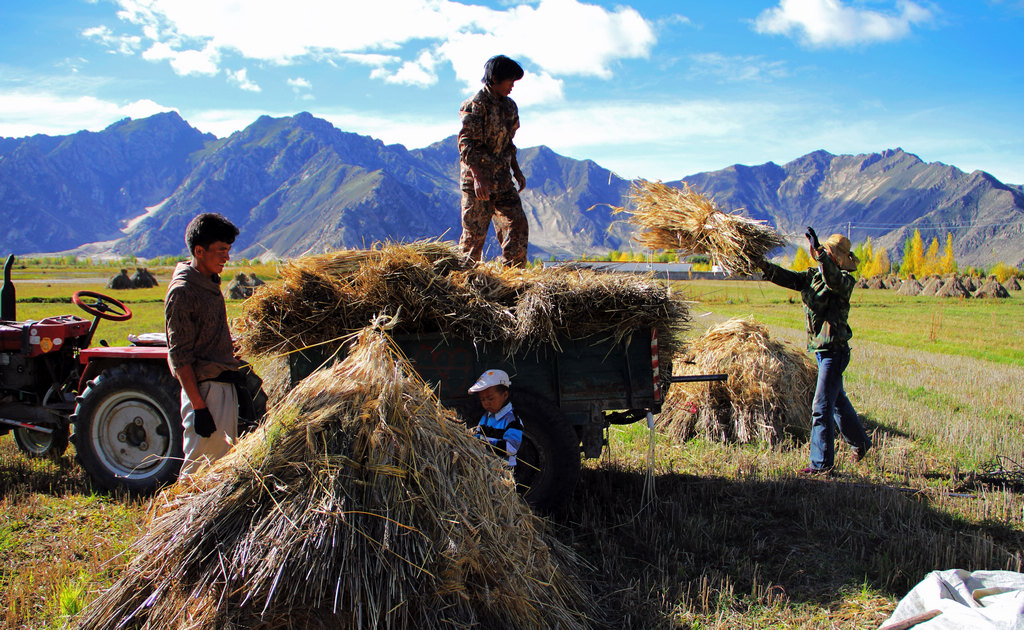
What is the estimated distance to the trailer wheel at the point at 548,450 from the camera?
14.4ft

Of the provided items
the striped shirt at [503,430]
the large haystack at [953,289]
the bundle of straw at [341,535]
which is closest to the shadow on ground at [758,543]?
the striped shirt at [503,430]

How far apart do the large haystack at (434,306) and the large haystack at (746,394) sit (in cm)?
240

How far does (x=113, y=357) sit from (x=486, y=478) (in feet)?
12.7

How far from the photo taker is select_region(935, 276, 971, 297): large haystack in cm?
3822

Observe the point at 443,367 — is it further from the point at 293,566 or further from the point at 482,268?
the point at 293,566

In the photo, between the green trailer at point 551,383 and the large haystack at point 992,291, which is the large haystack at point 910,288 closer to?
the large haystack at point 992,291

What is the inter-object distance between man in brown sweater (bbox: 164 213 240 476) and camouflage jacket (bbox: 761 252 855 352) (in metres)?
4.27

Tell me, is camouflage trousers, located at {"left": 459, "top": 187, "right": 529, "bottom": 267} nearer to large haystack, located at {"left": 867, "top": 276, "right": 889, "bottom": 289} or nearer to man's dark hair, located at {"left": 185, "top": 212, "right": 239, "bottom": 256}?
man's dark hair, located at {"left": 185, "top": 212, "right": 239, "bottom": 256}

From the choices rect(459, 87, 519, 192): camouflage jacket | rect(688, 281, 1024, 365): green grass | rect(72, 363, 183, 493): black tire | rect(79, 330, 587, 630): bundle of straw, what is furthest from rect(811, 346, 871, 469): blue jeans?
rect(72, 363, 183, 493): black tire

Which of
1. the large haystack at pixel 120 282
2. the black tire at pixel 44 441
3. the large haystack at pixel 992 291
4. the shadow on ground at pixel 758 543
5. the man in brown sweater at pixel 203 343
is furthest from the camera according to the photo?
the large haystack at pixel 120 282

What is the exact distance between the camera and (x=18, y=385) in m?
5.57

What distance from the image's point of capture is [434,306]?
4414 millimetres

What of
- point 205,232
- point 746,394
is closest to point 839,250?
point 746,394

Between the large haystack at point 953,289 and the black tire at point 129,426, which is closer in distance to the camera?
the black tire at point 129,426
